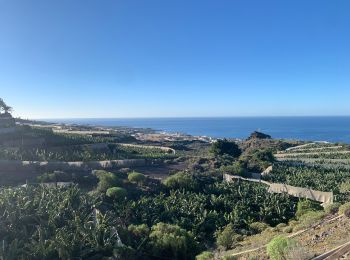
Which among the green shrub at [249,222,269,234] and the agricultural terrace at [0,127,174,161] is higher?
the agricultural terrace at [0,127,174,161]

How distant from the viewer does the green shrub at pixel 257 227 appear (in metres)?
25.3

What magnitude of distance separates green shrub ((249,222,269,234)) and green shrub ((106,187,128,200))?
9.90 m

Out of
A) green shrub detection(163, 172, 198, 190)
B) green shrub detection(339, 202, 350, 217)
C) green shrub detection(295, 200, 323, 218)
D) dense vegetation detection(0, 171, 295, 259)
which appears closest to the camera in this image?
dense vegetation detection(0, 171, 295, 259)

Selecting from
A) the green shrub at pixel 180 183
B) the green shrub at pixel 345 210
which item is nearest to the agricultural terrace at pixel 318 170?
the green shrub at pixel 180 183

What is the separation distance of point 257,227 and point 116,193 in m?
10.8

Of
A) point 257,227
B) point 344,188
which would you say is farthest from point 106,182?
point 344,188

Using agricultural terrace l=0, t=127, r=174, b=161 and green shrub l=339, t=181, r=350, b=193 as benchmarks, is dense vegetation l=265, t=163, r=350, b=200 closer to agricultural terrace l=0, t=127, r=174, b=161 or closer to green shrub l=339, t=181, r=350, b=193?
green shrub l=339, t=181, r=350, b=193

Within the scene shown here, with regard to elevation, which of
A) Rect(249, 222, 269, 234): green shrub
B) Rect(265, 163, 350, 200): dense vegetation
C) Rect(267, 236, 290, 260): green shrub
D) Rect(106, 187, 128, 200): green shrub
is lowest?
Rect(249, 222, 269, 234): green shrub

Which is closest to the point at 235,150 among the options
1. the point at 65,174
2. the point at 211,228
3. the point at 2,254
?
the point at 65,174

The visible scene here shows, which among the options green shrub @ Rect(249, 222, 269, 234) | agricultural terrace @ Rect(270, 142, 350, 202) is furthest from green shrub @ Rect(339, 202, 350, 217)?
agricultural terrace @ Rect(270, 142, 350, 202)

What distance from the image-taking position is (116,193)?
30.2 m

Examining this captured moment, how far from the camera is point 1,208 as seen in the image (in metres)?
22.2

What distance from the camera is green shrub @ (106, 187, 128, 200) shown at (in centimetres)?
3011

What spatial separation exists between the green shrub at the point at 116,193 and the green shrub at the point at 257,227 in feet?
32.5
